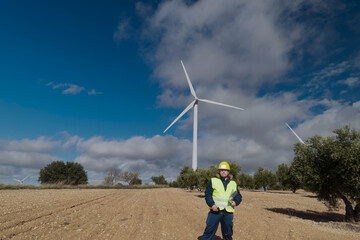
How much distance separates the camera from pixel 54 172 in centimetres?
10119

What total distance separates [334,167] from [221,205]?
45.9 feet

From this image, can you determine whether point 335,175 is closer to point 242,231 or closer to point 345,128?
point 345,128

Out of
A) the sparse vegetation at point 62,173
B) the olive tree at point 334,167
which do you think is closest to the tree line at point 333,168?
the olive tree at point 334,167

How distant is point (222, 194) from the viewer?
6.89 meters

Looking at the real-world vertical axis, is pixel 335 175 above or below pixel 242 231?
above

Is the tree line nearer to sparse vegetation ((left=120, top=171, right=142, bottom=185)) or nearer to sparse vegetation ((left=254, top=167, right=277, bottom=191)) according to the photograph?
sparse vegetation ((left=254, top=167, right=277, bottom=191))

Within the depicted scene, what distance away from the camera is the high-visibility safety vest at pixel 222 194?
22.4 ft

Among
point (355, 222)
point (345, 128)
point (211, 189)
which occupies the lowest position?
point (355, 222)

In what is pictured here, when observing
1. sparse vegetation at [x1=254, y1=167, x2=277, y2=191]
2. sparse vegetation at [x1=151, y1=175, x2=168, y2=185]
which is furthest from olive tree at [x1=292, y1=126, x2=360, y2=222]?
sparse vegetation at [x1=151, y1=175, x2=168, y2=185]

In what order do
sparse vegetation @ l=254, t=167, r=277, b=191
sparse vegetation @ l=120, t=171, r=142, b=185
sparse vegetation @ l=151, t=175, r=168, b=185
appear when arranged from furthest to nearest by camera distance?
1. sparse vegetation @ l=151, t=175, r=168, b=185
2. sparse vegetation @ l=120, t=171, r=142, b=185
3. sparse vegetation @ l=254, t=167, r=277, b=191

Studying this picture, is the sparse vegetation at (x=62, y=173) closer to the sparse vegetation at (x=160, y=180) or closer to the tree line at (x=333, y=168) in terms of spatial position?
the sparse vegetation at (x=160, y=180)

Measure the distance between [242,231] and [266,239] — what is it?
1605mm

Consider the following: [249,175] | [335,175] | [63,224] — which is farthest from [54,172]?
[335,175]

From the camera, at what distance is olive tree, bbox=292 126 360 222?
14758 mm
